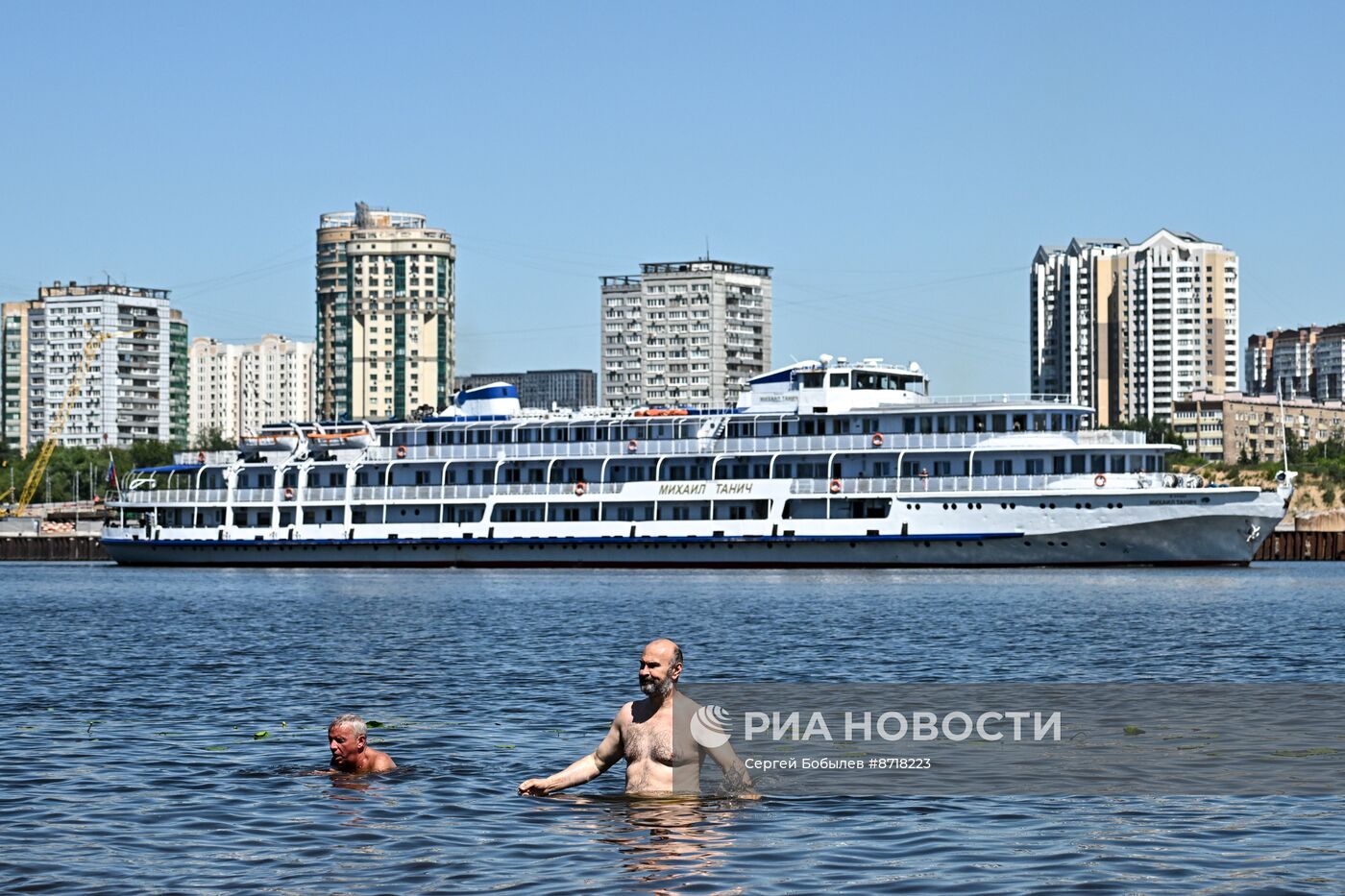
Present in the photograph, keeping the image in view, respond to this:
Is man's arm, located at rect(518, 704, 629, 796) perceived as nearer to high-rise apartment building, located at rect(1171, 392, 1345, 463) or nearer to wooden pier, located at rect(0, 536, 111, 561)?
wooden pier, located at rect(0, 536, 111, 561)

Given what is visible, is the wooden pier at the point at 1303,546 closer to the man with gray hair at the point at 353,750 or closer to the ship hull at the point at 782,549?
the ship hull at the point at 782,549

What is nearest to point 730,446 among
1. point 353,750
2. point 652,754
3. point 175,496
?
point 175,496

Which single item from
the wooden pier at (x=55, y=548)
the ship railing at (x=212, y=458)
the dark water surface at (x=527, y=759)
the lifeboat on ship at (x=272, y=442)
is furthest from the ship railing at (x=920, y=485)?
the wooden pier at (x=55, y=548)

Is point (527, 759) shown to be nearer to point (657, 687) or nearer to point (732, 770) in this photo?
point (732, 770)

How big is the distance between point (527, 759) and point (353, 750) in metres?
2.75

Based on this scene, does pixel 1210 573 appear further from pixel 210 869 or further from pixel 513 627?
pixel 210 869

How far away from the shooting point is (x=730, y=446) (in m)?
81.8

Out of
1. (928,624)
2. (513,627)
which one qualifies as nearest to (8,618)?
(513,627)

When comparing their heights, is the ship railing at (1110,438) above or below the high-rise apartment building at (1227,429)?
below

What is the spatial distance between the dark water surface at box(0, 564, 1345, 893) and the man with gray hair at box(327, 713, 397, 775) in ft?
0.64

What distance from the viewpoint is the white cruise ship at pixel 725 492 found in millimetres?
75375

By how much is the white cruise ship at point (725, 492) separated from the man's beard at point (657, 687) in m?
62.5

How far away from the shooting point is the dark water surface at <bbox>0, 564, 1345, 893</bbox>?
546 inches

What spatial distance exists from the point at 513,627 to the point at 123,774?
25.8m
